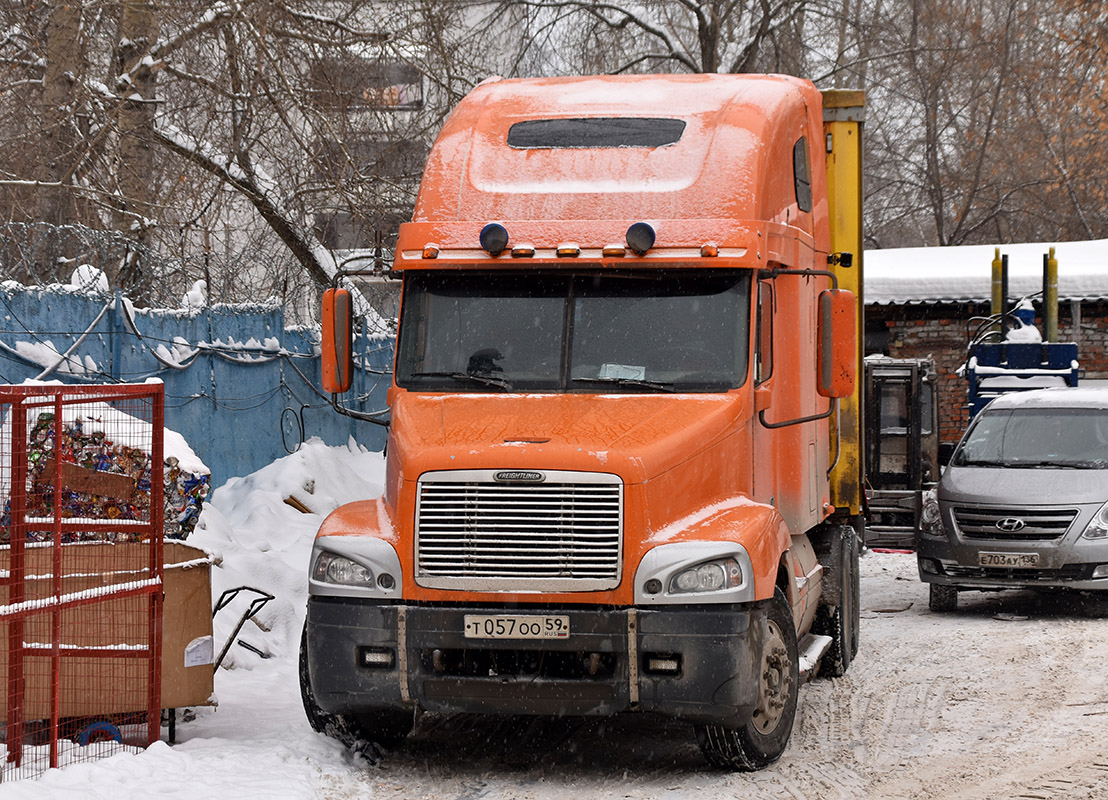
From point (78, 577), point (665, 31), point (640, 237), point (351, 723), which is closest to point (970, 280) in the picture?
point (665, 31)

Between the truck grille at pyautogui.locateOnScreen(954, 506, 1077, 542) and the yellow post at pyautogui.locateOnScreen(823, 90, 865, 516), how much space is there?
2473mm

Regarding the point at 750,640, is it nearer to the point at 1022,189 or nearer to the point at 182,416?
the point at 182,416

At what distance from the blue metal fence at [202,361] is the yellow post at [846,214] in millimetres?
5850

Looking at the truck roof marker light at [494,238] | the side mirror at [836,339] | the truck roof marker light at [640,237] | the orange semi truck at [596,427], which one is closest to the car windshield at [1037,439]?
the orange semi truck at [596,427]

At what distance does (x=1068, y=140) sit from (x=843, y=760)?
37451 mm

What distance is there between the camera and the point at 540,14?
28047 mm

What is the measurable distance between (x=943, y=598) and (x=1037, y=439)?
1880mm

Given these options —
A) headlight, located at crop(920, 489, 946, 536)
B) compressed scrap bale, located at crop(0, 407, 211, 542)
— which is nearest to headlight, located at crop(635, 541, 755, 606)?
compressed scrap bale, located at crop(0, 407, 211, 542)

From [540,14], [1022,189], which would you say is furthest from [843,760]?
[1022,189]

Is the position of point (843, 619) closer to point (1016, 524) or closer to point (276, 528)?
point (1016, 524)

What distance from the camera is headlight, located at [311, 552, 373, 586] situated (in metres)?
7.16

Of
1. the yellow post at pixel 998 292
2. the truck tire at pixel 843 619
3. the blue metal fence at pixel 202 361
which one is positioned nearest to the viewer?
the truck tire at pixel 843 619

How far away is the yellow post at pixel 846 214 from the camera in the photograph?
1055 cm

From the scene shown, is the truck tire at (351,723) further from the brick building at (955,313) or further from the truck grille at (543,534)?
the brick building at (955,313)
